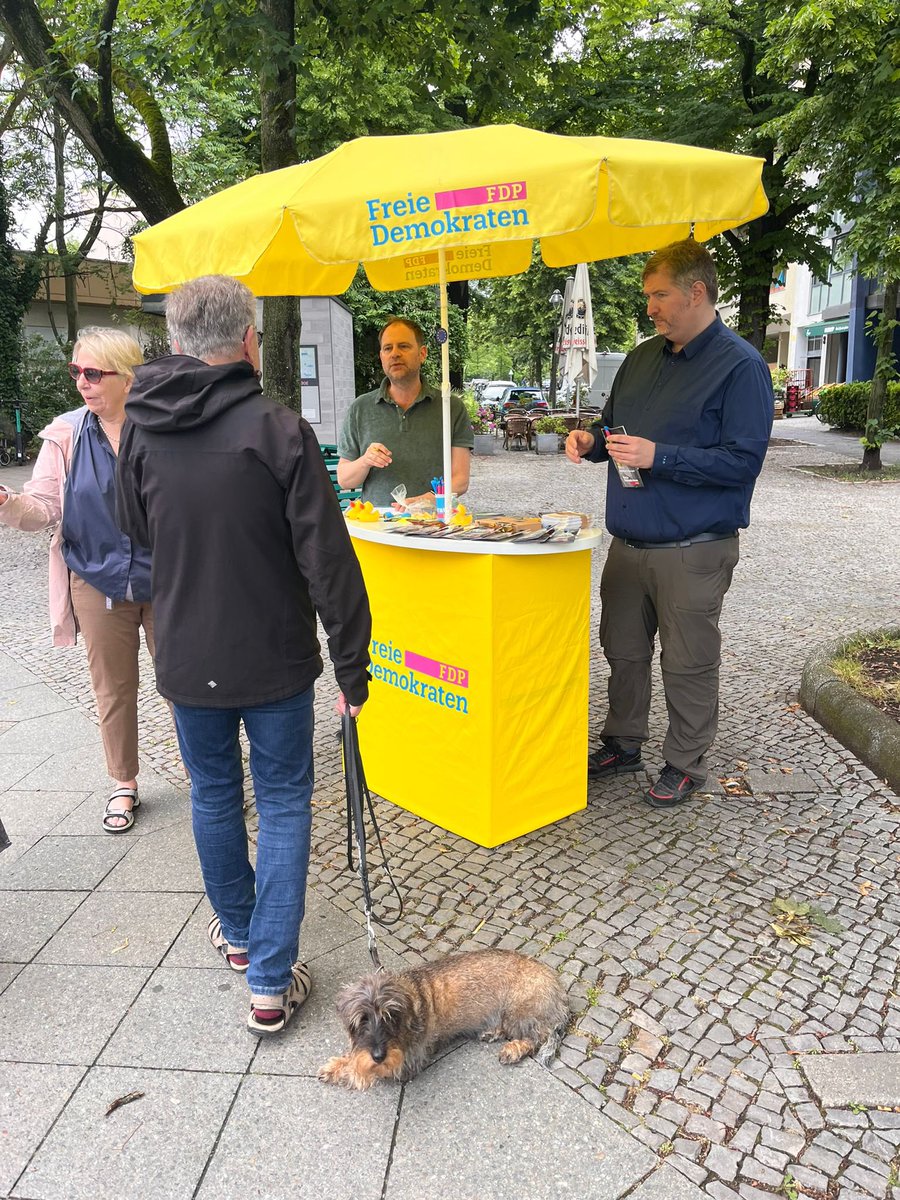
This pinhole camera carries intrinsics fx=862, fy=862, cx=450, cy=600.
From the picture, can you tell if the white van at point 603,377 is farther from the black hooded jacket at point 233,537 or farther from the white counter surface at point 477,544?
the black hooded jacket at point 233,537

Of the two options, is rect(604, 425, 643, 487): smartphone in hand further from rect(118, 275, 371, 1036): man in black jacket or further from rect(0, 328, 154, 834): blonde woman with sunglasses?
rect(0, 328, 154, 834): blonde woman with sunglasses

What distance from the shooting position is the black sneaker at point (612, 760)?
13.6 feet

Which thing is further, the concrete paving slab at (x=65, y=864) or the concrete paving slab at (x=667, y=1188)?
the concrete paving slab at (x=65, y=864)

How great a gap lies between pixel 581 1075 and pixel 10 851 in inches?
101

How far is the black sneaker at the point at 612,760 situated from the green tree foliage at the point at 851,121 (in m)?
4.56

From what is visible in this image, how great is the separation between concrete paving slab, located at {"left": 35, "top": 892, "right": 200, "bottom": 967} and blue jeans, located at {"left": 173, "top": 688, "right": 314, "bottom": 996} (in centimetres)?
61

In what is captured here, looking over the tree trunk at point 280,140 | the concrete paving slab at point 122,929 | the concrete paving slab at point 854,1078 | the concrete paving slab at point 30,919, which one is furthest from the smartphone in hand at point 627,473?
the tree trunk at point 280,140

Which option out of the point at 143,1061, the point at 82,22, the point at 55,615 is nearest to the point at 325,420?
the point at 82,22

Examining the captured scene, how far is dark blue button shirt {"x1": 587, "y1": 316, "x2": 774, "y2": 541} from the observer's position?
3.47m

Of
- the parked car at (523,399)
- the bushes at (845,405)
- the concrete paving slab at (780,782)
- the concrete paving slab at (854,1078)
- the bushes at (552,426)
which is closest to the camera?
the concrete paving slab at (854,1078)

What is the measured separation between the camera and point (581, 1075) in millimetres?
2346

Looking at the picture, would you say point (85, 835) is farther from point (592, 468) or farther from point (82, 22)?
point (592, 468)

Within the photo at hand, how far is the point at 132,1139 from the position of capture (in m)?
2.17

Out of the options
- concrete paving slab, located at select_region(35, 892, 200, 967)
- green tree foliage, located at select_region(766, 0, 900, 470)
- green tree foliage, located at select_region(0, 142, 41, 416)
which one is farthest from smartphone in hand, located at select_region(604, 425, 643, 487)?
green tree foliage, located at select_region(0, 142, 41, 416)
